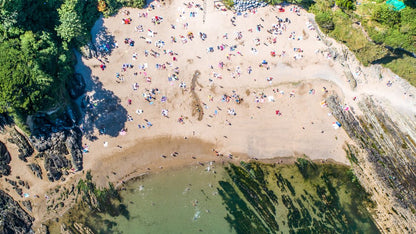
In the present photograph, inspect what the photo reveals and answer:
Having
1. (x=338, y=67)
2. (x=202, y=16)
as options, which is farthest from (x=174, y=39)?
(x=338, y=67)

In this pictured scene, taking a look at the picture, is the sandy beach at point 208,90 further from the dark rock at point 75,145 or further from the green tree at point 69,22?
the green tree at point 69,22

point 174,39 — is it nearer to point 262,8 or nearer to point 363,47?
point 262,8

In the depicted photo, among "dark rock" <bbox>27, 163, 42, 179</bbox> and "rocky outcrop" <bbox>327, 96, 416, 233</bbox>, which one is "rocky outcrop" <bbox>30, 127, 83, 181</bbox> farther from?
"rocky outcrop" <bbox>327, 96, 416, 233</bbox>

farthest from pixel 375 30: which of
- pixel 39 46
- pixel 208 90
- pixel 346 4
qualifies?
pixel 39 46

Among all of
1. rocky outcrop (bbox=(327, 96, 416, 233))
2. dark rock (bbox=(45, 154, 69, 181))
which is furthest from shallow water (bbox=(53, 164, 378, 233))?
dark rock (bbox=(45, 154, 69, 181))

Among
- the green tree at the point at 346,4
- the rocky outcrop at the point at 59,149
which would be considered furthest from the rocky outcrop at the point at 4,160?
the green tree at the point at 346,4
